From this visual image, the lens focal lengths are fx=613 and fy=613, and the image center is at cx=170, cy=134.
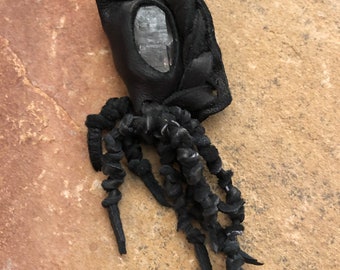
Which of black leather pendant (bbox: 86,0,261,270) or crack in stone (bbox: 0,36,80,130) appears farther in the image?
crack in stone (bbox: 0,36,80,130)

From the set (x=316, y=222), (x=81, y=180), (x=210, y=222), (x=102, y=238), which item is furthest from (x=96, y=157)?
(x=316, y=222)

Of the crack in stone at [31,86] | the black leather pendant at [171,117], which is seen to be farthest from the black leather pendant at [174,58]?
the crack in stone at [31,86]

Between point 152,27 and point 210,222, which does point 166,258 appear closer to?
point 210,222

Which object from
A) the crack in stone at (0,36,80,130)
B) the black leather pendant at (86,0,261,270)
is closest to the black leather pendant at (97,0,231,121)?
the black leather pendant at (86,0,261,270)

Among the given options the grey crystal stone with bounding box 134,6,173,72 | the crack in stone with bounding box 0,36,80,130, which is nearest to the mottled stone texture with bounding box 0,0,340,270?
the crack in stone with bounding box 0,36,80,130

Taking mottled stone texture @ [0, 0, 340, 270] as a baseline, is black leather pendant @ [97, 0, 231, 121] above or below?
above

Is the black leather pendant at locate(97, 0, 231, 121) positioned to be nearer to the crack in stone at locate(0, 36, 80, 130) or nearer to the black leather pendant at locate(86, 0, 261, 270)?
the black leather pendant at locate(86, 0, 261, 270)
